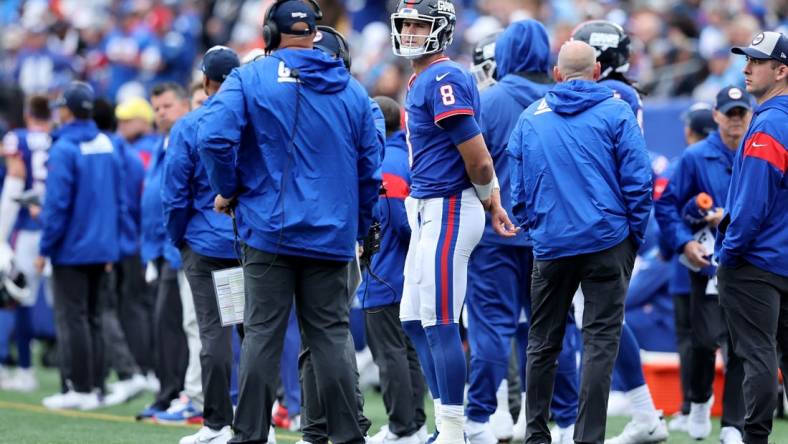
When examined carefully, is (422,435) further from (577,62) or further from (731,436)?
(577,62)

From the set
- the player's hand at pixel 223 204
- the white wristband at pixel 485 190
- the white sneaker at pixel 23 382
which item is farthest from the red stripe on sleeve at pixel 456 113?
the white sneaker at pixel 23 382

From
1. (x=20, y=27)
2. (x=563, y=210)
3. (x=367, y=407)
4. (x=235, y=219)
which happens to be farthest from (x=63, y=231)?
(x=20, y=27)

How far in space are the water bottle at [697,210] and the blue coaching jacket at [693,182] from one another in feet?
0.12

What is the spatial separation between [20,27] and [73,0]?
1526 mm

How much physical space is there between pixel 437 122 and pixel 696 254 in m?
2.53

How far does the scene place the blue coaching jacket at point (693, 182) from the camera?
8703 mm

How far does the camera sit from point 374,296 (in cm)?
815

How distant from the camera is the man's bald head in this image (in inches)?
285

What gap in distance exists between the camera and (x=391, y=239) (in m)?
8.20

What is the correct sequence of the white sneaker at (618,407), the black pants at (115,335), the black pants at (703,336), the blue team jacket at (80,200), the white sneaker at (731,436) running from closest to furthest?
the white sneaker at (731,436), the black pants at (703,336), the white sneaker at (618,407), the blue team jacket at (80,200), the black pants at (115,335)

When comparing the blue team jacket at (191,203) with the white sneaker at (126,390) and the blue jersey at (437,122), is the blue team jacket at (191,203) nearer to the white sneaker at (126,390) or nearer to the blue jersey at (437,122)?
the blue jersey at (437,122)

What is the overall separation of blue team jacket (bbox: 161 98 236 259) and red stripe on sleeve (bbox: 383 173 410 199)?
3.26 feet

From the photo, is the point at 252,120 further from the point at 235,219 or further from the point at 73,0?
the point at 73,0

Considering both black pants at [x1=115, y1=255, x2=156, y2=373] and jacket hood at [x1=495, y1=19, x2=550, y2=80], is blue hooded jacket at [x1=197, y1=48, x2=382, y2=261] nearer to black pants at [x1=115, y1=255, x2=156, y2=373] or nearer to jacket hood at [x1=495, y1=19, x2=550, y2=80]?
jacket hood at [x1=495, y1=19, x2=550, y2=80]
